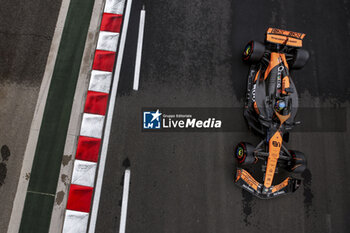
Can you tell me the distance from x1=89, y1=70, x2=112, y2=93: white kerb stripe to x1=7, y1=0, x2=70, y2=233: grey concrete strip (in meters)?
0.97

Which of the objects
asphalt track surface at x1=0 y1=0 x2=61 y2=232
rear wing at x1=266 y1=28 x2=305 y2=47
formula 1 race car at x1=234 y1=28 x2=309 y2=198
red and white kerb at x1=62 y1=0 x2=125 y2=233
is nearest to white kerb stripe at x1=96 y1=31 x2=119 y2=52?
red and white kerb at x1=62 y1=0 x2=125 y2=233

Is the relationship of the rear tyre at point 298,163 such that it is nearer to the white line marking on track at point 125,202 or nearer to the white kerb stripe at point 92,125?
the white line marking on track at point 125,202

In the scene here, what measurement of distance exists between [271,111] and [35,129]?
206 inches

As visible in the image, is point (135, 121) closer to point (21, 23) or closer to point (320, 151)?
point (21, 23)

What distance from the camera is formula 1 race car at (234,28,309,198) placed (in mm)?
4492

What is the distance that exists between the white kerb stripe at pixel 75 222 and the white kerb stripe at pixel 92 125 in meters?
1.65

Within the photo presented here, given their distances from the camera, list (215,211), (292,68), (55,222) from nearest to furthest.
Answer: (55,222), (215,211), (292,68)

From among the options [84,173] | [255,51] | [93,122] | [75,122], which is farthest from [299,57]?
[84,173]

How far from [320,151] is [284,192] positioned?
1.47 m

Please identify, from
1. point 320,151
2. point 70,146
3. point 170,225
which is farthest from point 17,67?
point 320,151

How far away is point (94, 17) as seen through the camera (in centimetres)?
523

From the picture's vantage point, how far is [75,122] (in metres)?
4.75

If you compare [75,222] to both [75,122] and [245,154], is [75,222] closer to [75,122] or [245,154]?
[75,122]

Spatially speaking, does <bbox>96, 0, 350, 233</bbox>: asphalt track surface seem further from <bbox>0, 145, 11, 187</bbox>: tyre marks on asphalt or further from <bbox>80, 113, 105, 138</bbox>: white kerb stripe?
<bbox>0, 145, 11, 187</bbox>: tyre marks on asphalt
